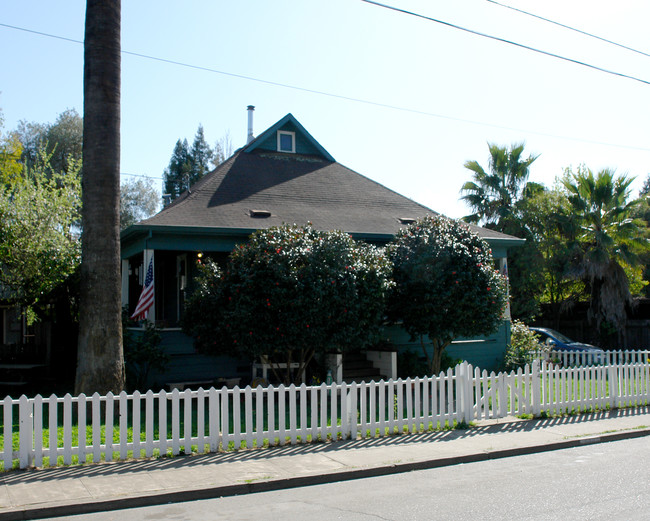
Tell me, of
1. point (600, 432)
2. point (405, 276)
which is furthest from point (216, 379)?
point (600, 432)

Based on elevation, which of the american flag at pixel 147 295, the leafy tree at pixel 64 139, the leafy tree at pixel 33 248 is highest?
the leafy tree at pixel 64 139

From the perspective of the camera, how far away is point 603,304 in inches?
998

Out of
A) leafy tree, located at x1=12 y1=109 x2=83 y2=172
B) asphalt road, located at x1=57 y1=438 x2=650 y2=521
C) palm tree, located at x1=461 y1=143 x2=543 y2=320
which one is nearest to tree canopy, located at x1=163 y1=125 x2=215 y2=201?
leafy tree, located at x1=12 y1=109 x2=83 y2=172

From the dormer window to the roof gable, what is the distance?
0.09 meters

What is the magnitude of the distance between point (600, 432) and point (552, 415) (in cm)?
135

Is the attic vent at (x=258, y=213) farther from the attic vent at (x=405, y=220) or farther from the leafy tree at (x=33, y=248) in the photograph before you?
the leafy tree at (x=33, y=248)

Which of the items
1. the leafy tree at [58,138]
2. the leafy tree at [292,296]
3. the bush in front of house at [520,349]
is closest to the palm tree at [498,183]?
the bush in front of house at [520,349]

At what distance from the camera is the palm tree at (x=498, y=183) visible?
2755 cm

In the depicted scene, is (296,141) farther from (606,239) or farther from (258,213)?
(606,239)

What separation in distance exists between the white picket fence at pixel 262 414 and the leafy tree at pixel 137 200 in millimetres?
36159

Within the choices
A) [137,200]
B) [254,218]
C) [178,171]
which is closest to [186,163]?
[178,171]

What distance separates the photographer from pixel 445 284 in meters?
13.9

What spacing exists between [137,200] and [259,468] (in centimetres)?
4266

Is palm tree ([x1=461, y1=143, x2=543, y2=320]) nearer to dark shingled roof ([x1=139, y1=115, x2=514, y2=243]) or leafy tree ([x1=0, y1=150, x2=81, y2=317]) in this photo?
dark shingled roof ([x1=139, y1=115, x2=514, y2=243])
